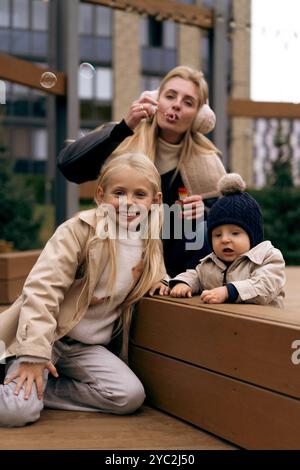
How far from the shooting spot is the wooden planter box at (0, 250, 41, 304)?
3422 mm

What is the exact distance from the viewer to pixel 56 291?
85.0 inches

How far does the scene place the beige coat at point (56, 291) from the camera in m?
2.08

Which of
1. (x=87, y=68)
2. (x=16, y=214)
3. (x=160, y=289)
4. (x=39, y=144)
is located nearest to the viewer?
(x=160, y=289)

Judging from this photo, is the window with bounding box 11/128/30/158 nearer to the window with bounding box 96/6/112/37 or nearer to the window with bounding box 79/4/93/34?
the window with bounding box 79/4/93/34

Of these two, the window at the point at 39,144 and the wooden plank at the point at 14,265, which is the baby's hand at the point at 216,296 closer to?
the wooden plank at the point at 14,265

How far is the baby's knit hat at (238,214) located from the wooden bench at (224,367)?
25 centimetres

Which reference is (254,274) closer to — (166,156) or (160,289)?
(160,289)

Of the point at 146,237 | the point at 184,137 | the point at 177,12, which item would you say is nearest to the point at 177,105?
the point at 184,137

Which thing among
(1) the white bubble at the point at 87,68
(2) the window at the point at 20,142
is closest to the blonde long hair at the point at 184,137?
(1) the white bubble at the point at 87,68

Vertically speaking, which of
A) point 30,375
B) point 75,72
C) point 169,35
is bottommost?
point 30,375

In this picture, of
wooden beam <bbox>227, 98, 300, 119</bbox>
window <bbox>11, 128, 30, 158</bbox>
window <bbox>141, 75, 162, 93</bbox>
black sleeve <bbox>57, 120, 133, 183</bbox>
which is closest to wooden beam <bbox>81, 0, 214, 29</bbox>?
wooden beam <bbox>227, 98, 300, 119</bbox>

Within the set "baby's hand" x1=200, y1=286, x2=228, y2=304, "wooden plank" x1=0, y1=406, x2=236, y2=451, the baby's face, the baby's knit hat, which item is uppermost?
the baby's knit hat

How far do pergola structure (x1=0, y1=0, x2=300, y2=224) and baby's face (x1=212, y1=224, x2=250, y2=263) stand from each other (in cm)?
196

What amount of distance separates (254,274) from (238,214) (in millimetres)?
185
